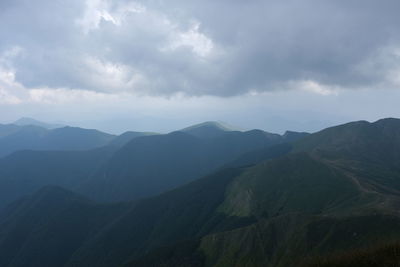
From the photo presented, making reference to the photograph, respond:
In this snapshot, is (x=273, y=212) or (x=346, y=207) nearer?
(x=346, y=207)

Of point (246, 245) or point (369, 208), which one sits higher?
point (369, 208)

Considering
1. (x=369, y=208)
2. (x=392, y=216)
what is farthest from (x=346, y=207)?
(x=392, y=216)

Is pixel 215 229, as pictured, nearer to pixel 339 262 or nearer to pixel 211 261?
pixel 211 261

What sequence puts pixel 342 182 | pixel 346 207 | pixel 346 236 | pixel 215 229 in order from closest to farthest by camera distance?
1. pixel 346 236
2. pixel 346 207
3. pixel 342 182
4. pixel 215 229

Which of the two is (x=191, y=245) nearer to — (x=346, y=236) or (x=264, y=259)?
(x=264, y=259)

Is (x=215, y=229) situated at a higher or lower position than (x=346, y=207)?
lower

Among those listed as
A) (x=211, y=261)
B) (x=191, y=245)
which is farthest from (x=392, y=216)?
(x=191, y=245)

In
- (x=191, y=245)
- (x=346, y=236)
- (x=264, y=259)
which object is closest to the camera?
(x=346, y=236)

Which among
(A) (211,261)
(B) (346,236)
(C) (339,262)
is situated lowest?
(A) (211,261)

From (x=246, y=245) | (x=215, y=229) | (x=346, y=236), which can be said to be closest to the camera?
(x=346, y=236)
